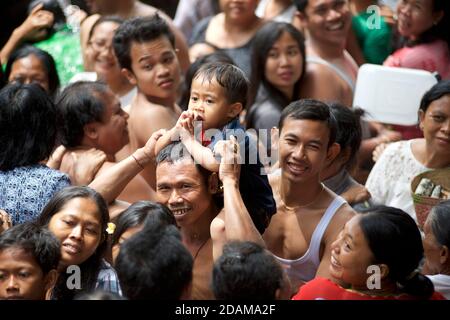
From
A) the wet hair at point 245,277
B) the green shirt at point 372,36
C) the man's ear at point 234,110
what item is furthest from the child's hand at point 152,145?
the green shirt at point 372,36

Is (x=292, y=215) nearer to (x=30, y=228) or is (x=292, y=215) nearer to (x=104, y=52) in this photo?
(x=30, y=228)

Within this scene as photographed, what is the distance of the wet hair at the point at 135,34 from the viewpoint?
4.73 metres

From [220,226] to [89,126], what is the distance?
1113 millimetres

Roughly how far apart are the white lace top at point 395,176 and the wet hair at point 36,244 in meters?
1.65

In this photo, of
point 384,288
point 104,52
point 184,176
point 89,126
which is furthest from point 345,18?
point 384,288

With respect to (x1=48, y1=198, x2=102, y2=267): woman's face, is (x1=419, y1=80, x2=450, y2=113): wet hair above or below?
above

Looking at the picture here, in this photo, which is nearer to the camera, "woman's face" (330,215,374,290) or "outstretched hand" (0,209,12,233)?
"woman's face" (330,215,374,290)

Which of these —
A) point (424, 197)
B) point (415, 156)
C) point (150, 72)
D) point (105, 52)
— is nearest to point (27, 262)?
point (150, 72)

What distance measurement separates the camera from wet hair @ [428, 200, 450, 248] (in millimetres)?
3635

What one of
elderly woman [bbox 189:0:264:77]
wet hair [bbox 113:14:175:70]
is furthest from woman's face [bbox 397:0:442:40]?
wet hair [bbox 113:14:175:70]

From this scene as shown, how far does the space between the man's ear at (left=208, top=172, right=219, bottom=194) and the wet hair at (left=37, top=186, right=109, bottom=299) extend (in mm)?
400

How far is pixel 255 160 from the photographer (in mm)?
3809

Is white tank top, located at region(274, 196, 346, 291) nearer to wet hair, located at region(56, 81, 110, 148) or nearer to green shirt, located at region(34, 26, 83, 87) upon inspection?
wet hair, located at region(56, 81, 110, 148)

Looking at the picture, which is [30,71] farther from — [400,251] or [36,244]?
[400,251]
